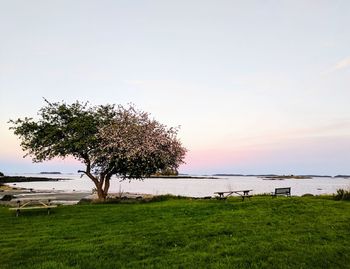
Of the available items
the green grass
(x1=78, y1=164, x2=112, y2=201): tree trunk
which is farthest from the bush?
(x1=78, y1=164, x2=112, y2=201): tree trunk

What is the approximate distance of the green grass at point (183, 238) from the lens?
1166 cm

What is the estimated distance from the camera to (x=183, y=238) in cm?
1456

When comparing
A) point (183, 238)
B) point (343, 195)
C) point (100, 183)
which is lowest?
point (183, 238)

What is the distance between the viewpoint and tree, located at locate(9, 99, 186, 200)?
107ft

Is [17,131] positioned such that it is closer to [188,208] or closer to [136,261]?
[188,208]

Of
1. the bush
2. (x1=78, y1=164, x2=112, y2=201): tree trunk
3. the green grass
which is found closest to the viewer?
the green grass

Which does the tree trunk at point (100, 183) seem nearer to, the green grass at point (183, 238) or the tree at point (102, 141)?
the tree at point (102, 141)

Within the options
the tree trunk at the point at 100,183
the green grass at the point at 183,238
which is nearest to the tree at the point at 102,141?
the tree trunk at the point at 100,183

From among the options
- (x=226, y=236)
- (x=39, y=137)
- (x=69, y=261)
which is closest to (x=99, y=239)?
(x=69, y=261)

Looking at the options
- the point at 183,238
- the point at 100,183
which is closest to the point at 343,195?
the point at 183,238

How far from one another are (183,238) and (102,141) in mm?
19871

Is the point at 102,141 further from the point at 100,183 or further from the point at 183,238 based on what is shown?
the point at 183,238

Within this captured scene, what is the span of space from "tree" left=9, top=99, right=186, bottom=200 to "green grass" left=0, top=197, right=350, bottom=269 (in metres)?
10.6

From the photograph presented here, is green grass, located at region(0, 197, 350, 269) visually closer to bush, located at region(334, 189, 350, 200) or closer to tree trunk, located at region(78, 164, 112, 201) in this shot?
bush, located at region(334, 189, 350, 200)
